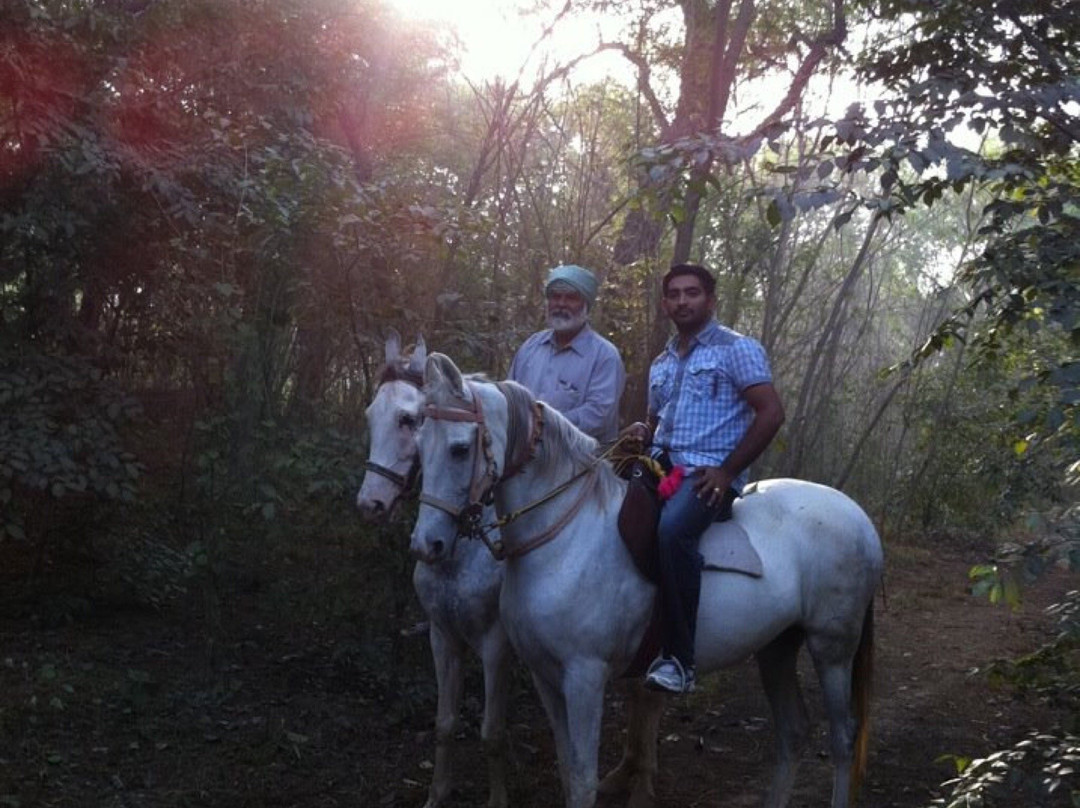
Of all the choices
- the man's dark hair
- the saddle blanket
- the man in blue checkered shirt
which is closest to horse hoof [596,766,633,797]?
the man in blue checkered shirt

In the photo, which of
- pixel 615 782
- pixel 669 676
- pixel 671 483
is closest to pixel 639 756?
pixel 615 782

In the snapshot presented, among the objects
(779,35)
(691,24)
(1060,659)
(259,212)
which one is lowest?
(1060,659)

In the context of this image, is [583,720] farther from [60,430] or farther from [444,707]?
[60,430]

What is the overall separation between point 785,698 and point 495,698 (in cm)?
121

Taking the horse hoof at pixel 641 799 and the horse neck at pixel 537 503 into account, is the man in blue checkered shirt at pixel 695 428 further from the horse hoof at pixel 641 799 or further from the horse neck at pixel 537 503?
the horse hoof at pixel 641 799

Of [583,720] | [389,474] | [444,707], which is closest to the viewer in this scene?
[583,720]

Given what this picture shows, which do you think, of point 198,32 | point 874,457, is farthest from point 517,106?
point 874,457

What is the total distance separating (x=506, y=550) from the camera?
393cm

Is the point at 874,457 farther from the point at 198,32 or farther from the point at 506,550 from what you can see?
the point at 506,550

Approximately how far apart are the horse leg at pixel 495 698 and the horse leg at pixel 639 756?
0.57m

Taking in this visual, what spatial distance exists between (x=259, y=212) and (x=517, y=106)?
2417 millimetres

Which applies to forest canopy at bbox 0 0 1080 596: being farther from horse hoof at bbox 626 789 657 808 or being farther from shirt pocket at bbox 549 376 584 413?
horse hoof at bbox 626 789 657 808

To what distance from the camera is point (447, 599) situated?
15.2ft

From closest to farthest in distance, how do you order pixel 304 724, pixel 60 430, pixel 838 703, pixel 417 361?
pixel 417 361 < pixel 838 703 < pixel 304 724 < pixel 60 430
